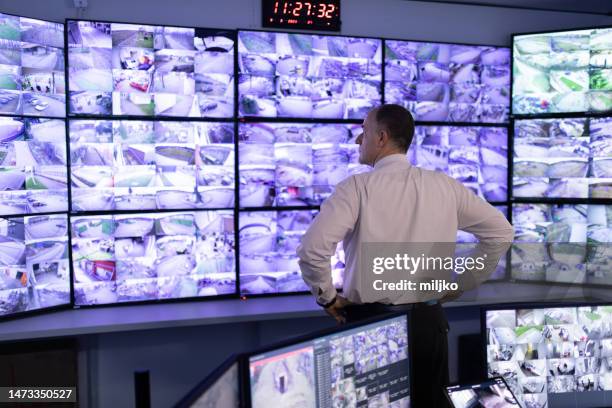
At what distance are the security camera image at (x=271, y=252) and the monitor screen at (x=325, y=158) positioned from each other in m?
0.08

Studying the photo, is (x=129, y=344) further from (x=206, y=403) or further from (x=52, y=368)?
(x=206, y=403)

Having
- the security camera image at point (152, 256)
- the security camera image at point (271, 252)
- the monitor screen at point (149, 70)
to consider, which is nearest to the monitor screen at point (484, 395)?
the security camera image at point (271, 252)

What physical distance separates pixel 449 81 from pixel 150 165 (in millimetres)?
1697

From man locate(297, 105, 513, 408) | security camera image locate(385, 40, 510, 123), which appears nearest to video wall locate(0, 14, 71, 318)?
man locate(297, 105, 513, 408)

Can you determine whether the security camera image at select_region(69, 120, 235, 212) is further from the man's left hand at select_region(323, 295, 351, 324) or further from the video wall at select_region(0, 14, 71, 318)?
the man's left hand at select_region(323, 295, 351, 324)

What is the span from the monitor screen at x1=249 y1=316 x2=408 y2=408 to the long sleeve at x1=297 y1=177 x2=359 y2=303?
18.6 inches

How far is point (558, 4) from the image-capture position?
133 inches

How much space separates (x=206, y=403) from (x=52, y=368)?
193 centimetres

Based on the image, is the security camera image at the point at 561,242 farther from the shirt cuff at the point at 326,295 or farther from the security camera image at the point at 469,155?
the shirt cuff at the point at 326,295

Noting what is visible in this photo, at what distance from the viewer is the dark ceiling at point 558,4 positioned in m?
3.31

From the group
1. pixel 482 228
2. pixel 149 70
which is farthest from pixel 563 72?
pixel 149 70

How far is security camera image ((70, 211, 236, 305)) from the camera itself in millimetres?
2758

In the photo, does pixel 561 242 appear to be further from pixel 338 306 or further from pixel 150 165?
pixel 150 165

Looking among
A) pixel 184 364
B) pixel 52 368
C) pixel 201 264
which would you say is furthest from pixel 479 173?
pixel 52 368
